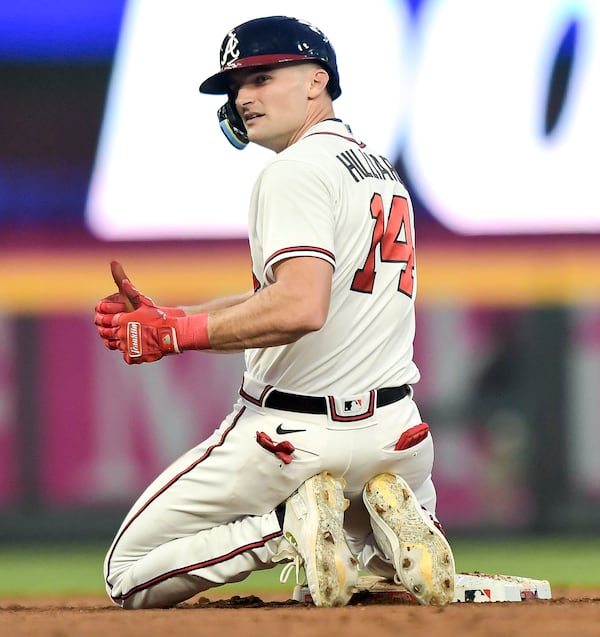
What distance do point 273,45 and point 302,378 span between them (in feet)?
3.05

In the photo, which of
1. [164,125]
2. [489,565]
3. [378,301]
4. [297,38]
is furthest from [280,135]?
[164,125]

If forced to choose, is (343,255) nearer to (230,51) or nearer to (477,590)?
(230,51)

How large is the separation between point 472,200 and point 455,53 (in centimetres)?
88

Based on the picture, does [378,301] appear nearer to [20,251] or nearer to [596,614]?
[596,614]

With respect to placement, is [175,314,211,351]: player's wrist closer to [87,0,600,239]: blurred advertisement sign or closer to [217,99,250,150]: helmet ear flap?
[217,99,250,150]: helmet ear flap

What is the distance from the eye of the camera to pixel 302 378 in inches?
137

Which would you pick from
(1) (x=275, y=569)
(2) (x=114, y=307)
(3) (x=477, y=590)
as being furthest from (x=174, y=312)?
(1) (x=275, y=569)

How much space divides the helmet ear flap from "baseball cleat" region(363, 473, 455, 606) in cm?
112

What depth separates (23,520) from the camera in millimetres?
7344

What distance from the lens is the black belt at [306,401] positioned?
3441 millimetres

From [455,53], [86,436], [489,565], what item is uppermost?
[455,53]

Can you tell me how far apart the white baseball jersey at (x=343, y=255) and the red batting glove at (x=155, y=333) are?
0.82 feet

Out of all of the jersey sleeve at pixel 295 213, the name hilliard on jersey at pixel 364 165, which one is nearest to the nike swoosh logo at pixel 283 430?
the jersey sleeve at pixel 295 213

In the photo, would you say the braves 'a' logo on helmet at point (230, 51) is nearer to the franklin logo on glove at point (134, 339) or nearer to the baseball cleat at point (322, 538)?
the franklin logo on glove at point (134, 339)
